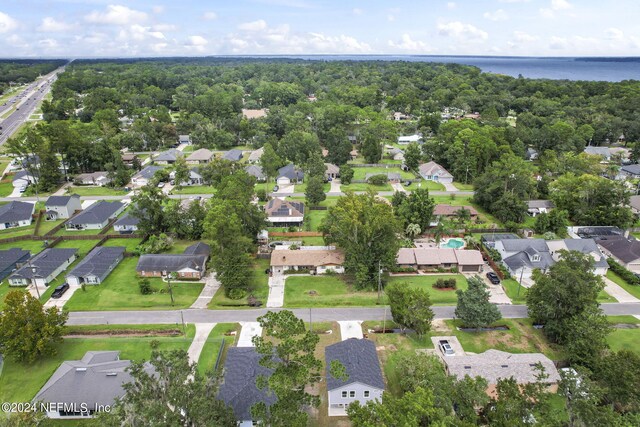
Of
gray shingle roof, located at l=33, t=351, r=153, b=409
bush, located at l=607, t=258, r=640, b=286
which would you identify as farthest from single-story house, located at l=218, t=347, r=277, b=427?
bush, located at l=607, t=258, r=640, b=286

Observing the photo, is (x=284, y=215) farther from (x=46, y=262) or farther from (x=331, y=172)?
(x=46, y=262)

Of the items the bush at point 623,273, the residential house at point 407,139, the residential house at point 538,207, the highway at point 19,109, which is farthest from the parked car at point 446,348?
the highway at point 19,109

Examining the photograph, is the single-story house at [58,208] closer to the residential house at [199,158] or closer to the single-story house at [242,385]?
the residential house at [199,158]

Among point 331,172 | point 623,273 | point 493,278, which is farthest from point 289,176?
point 623,273

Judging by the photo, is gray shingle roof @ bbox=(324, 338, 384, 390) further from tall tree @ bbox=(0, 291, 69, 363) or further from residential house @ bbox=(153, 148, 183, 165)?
residential house @ bbox=(153, 148, 183, 165)

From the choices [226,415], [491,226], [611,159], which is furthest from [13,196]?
[611,159]

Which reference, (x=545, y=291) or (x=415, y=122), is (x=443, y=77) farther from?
(x=545, y=291)

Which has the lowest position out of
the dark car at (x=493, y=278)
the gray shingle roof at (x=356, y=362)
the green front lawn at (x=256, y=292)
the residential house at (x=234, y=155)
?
the green front lawn at (x=256, y=292)
